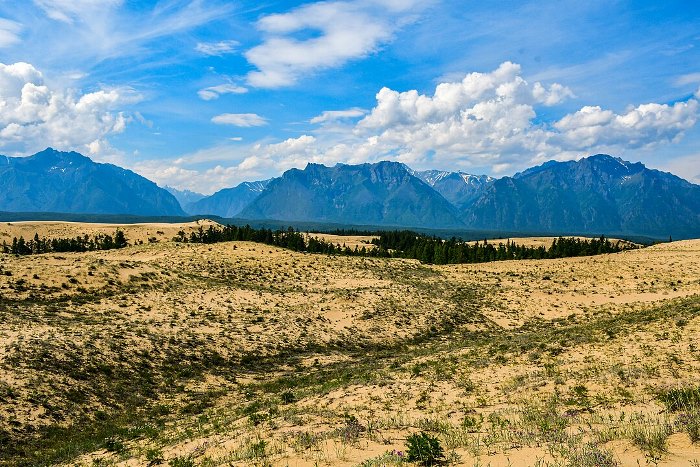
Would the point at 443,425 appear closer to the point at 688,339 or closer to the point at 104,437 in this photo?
the point at 104,437

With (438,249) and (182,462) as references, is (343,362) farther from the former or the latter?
(438,249)

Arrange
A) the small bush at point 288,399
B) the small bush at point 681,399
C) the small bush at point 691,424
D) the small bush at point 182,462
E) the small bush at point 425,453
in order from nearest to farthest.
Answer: the small bush at point 691,424 → the small bush at point 425,453 → the small bush at point 182,462 → the small bush at point 681,399 → the small bush at point 288,399

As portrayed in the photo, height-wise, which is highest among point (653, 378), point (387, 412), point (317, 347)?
point (653, 378)

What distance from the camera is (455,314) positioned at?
46.3 meters

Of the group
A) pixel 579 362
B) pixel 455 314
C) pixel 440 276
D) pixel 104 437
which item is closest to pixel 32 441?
pixel 104 437

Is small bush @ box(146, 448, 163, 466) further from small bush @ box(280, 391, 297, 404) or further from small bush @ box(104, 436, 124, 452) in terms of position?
small bush @ box(280, 391, 297, 404)

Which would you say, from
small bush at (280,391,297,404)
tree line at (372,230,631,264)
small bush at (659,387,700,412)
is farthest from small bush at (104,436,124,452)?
tree line at (372,230,631,264)

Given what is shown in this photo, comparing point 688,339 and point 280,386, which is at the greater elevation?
point 688,339

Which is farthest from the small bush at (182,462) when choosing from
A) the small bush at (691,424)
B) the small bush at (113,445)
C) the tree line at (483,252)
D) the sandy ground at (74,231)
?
the sandy ground at (74,231)

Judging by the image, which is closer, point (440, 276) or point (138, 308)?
point (138, 308)

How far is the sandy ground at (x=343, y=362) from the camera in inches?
461

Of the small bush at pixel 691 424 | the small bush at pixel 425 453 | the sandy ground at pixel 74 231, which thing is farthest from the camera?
the sandy ground at pixel 74 231

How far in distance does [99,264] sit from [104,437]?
40.2m

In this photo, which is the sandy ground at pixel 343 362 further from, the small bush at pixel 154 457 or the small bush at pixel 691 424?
the small bush at pixel 691 424
